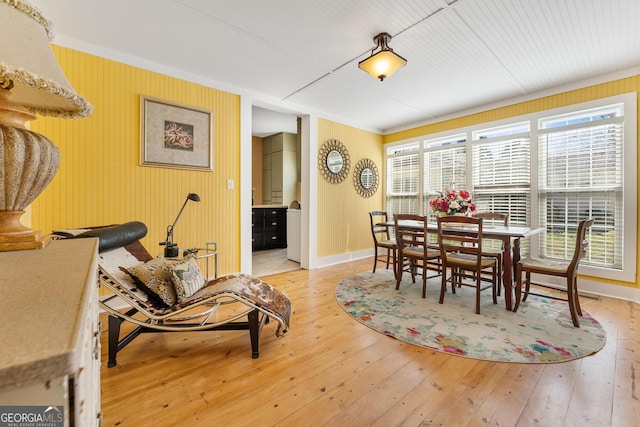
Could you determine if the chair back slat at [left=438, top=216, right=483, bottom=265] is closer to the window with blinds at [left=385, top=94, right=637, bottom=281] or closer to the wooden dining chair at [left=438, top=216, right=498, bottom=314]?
the wooden dining chair at [left=438, top=216, right=498, bottom=314]

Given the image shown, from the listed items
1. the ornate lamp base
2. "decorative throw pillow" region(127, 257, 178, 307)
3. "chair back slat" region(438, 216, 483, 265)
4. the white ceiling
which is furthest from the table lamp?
"chair back slat" region(438, 216, 483, 265)

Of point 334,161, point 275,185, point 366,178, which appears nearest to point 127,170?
point 334,161

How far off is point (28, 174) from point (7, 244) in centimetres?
20

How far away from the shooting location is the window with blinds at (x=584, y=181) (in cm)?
309

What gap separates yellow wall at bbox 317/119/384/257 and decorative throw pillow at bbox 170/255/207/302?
2563 mm

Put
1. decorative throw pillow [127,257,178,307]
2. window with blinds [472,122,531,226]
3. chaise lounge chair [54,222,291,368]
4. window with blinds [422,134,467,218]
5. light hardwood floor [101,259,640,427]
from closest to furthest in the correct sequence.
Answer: light hardwood floor [101,259,640,427] → chaise lounge chair [54,222,291,368] → decorative throw pillow [127,257,178,307] → window with blinds [472,122,531,226] → window with blinds [422,134,467,218]

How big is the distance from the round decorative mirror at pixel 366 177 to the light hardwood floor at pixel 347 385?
10.7 ft

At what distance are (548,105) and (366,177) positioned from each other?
2781 mm

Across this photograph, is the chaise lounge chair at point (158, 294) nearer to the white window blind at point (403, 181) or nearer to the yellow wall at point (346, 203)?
the yellow wall at point (346, 203)

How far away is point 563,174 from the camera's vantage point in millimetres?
3420

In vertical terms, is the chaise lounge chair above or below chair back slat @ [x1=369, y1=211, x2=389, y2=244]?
below

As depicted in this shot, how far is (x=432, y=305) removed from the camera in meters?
2.82

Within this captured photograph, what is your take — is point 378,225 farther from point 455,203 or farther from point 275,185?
point 275,185

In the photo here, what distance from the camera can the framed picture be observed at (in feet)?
9.44
